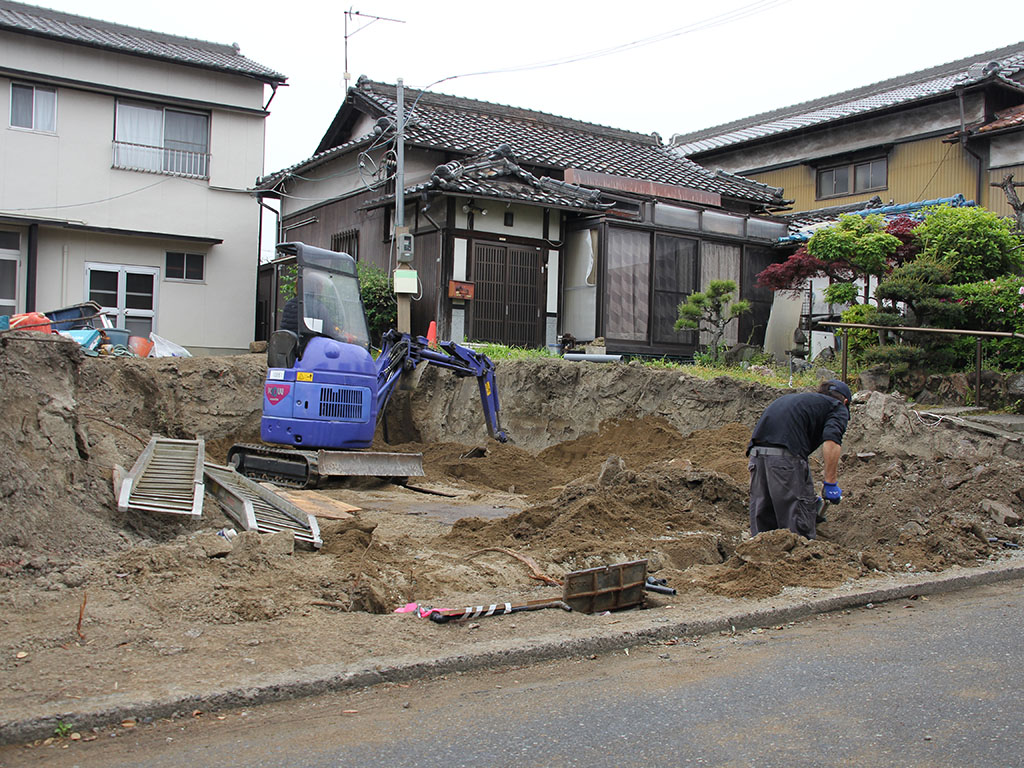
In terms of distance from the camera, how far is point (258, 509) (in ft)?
26.2

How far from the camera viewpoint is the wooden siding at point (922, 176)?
20.9 m

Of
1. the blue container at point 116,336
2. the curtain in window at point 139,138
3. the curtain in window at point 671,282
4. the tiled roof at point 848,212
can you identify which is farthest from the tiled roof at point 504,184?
the curtain in window at point 139,138

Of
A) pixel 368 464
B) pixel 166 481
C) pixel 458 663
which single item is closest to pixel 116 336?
pixel 368 464

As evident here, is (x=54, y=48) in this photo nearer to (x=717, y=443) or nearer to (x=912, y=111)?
(x=717, y=443)

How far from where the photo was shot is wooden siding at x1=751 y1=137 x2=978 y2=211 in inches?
821

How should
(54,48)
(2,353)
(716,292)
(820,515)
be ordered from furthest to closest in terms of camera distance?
(54,48) < (716,292) < (820,515) < (2,353)

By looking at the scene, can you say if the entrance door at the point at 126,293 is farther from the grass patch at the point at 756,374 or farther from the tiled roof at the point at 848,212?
the tiled roof at the point at 848,212

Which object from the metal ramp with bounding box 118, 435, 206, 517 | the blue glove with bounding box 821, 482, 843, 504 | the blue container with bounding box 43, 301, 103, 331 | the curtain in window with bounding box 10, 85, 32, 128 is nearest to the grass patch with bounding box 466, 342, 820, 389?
the blue glove with bounding box 821, 482, 843, 504

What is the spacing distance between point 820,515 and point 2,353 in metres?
7.03

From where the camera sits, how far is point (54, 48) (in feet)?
63.1

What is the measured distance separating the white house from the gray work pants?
1641cm

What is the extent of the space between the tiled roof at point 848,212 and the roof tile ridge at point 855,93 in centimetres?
632

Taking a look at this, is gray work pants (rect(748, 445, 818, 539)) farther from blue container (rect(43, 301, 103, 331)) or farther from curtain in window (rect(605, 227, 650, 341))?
blue container (rect(43, 301, 103, 331))

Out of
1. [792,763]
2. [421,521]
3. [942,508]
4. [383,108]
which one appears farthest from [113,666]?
[383,108]
